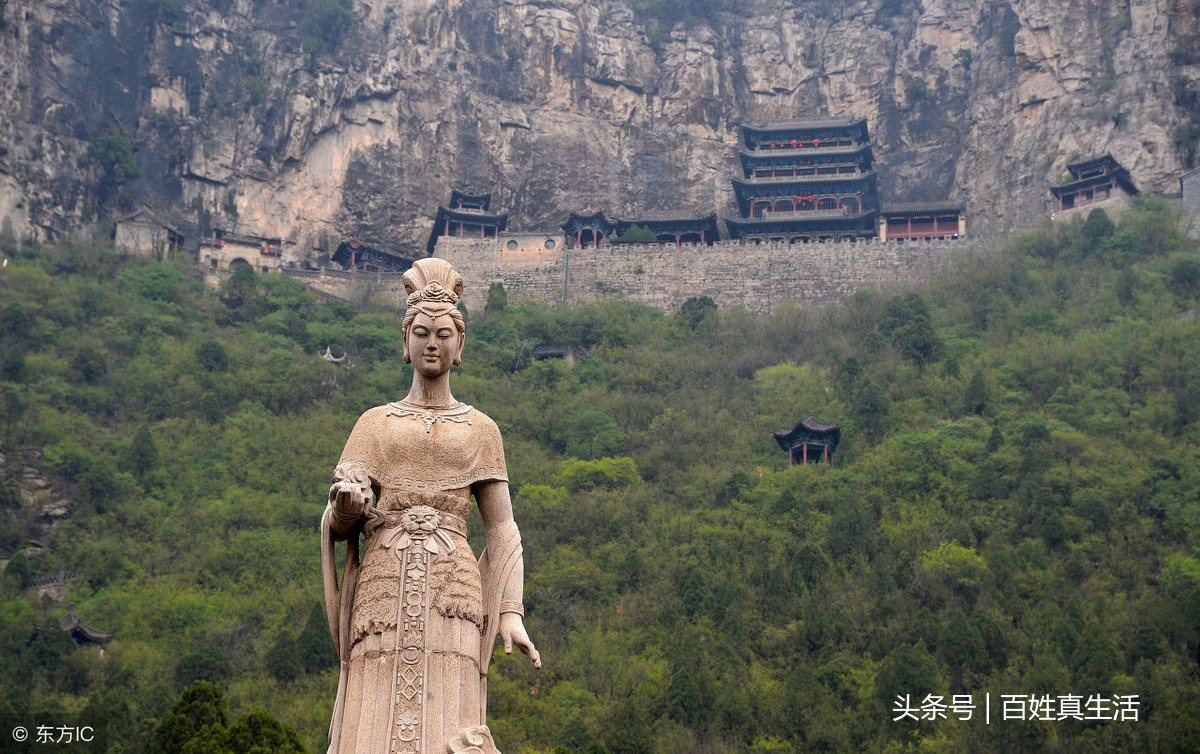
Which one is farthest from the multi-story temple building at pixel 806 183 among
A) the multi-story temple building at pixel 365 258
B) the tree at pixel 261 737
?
the tree at pixel 261 737

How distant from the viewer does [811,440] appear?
32500 mm

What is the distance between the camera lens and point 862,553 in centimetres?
2650

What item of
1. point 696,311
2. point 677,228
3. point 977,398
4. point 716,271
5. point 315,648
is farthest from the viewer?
point 677,228

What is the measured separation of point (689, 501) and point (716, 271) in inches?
615

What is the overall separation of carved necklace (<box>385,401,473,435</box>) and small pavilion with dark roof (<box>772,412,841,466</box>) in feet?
84.6

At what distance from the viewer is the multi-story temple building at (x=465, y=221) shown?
48688 millimetres

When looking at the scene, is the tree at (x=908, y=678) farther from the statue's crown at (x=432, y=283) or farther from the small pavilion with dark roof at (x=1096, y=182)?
the small pavilion with dark roof at (x=1096, y=182)

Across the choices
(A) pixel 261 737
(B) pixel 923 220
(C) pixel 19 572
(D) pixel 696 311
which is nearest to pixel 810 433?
(D) pixel 696 311

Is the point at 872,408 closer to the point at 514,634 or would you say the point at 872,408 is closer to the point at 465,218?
the point at 465,218

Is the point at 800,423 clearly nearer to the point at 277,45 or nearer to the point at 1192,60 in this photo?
the point at 1192,60

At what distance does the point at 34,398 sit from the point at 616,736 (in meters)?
18.9

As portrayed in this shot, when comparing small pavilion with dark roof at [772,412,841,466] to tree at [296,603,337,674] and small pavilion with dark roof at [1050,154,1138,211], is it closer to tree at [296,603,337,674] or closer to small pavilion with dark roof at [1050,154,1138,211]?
tree at [296,603,337,674]

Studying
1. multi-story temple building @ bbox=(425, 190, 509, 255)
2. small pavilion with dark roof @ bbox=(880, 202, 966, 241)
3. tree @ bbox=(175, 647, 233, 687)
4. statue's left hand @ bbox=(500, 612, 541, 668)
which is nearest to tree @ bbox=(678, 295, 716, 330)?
small pavilion with dark roof @ bbox=(880, 202, 966, 241)

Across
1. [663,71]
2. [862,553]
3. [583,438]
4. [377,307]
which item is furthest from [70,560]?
[663,71]
